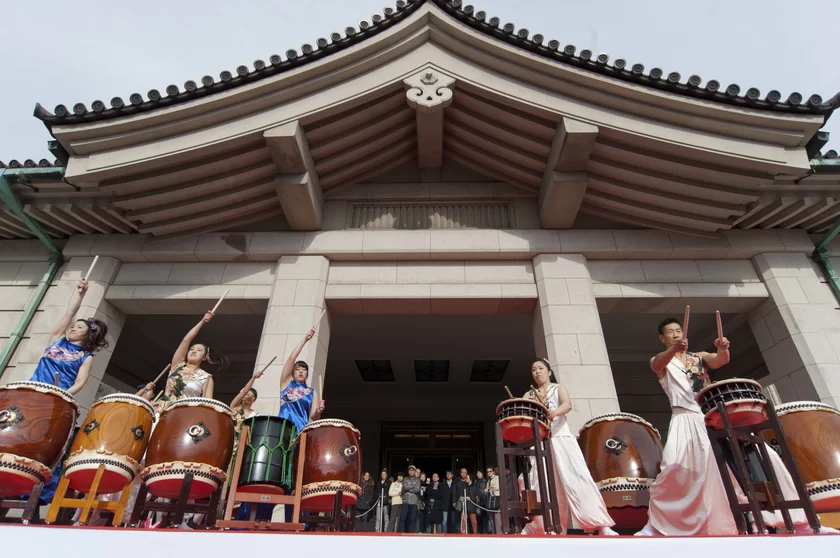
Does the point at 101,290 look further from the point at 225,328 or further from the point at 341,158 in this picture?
the point at 341,158

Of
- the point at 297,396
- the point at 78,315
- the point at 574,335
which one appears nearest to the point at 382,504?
the point at 574,335


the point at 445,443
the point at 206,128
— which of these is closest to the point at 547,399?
the point at 206,128

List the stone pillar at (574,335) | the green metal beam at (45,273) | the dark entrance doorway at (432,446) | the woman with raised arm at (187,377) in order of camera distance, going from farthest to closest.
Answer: the dark entrance doorway at (432,446) → the green metal beam at (45,273) → the stone pillar at (574,335) → the woman with raised arm at (187,377)

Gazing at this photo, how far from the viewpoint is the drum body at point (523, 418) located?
4.38 metres

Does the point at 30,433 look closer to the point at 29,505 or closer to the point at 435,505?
the point at 29,505

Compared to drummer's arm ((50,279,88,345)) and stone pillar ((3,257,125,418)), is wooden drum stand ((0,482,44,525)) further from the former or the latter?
stone pillar ((3,257,125,418))

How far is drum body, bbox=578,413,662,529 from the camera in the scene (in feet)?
14.6

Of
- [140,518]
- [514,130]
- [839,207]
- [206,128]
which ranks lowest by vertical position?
[140,518]

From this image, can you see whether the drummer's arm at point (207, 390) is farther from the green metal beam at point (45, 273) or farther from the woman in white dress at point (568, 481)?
the green metal beam at point (45, 273)

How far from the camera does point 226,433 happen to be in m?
4.07

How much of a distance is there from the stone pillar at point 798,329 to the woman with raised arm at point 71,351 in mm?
8857

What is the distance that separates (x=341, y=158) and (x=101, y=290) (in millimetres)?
4395

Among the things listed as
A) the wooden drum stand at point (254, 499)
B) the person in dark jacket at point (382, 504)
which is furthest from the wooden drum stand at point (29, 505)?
the person in dark jacket at point (382, 504)

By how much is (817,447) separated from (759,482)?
74cm
